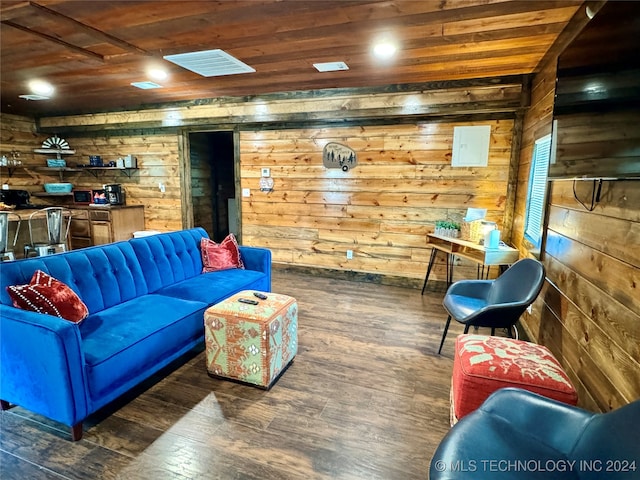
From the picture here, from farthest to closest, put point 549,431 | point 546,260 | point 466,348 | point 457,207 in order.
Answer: point 457,207 < point 546,260 < point 466,348 < point 549,431

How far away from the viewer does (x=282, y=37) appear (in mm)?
2584

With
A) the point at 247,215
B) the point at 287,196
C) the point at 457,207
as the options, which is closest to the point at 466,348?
the point at 457,207

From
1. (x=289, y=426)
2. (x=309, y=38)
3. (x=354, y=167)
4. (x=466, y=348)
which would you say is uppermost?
(x=309, y=38)

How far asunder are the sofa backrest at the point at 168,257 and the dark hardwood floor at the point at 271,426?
0.73 meters

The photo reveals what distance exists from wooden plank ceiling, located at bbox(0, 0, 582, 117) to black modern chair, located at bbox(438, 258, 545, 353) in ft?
5.53

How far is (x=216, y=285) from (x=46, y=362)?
134 centimetres

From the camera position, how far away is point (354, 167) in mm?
4480

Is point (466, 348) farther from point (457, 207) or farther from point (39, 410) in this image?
point (457, 207)

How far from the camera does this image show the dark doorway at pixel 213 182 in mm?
6184

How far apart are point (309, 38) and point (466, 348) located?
2.46 m

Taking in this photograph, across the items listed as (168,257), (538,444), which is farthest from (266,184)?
(538,444)

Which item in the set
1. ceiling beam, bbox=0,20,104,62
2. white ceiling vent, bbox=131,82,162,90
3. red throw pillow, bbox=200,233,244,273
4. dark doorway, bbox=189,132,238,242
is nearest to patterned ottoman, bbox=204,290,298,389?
red throw pillow, bbox=200,233,244,273

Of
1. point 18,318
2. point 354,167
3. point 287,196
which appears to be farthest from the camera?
point 287,196

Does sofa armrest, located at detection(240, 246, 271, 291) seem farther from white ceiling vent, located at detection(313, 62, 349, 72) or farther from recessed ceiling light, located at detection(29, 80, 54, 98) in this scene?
recessed ceiling light, located at detection(29, 80, 54, 98)
